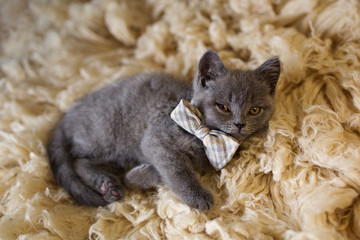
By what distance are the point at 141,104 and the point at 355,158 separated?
0.67 meters

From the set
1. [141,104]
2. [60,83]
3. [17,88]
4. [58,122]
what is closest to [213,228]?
[141,104]

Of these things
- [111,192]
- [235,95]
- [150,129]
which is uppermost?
[235,95]

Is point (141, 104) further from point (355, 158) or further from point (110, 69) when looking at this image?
point (355, 158)

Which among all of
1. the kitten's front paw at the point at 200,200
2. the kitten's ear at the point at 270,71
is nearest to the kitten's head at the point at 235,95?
the kitten's ear at the point at 270,71

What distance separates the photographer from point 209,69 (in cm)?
94

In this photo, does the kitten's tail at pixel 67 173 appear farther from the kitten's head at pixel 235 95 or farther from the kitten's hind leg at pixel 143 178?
the kitten's head at pixel 235 95

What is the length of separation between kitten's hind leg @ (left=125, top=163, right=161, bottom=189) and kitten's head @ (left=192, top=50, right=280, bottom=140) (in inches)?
9.1

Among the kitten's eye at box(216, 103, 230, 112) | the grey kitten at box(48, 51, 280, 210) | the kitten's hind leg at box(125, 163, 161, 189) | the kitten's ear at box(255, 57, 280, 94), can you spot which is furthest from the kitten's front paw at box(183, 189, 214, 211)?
the kitten's ear at box(255, 57, 280, 94)

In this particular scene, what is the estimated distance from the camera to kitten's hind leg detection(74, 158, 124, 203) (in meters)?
0.92

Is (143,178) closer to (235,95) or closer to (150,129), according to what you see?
(150,129)

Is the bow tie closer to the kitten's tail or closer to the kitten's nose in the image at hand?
the kitten's nose

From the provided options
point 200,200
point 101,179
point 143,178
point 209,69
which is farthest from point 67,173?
point 209,69

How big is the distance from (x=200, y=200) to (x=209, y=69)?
0.41 metres

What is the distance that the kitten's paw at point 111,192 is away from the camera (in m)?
0.91
